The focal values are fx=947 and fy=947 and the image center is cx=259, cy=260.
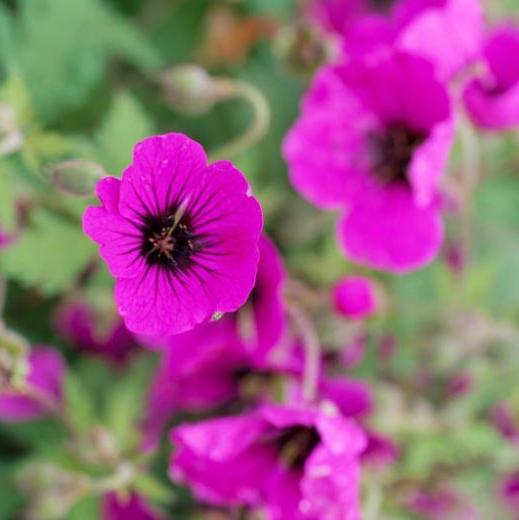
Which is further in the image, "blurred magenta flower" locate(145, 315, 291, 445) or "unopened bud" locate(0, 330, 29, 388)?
"blurred magenta flower" locate(145, 315, 291, 445)

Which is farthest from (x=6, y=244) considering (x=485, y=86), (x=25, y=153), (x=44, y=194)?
(x=485, y=86)

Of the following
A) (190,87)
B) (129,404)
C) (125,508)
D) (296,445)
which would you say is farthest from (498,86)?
(125,508)

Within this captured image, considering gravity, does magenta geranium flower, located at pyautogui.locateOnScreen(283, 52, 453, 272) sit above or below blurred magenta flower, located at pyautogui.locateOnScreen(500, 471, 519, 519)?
above

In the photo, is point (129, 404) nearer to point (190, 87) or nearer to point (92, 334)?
point (92, 334)

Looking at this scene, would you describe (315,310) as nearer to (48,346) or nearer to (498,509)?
(48,346)

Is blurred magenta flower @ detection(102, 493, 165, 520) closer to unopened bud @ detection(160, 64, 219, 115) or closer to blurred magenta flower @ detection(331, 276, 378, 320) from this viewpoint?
blurred magenta flower @ detection(331, 276, 378, 320)

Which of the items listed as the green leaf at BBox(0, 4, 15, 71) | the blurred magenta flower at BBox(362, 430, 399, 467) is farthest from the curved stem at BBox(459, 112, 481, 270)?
the green leaf at BBox(0, 4, 15, 71)
